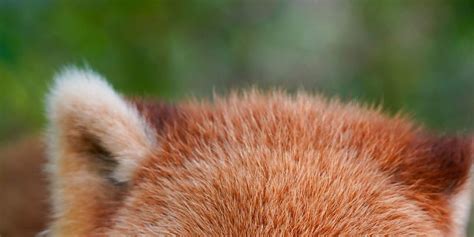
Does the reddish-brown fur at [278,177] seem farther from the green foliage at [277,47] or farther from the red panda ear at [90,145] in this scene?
the green foliage at [277,47]

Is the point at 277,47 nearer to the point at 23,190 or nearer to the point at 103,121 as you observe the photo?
the point at 23,190

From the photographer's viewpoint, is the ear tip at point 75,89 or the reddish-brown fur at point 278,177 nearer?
the reddish-brown fur at point 278,177

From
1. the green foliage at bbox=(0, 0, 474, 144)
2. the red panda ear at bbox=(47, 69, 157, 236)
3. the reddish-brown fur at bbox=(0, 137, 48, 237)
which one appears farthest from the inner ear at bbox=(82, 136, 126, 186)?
the green foliage at bbox=(0, 0, 474, 144)

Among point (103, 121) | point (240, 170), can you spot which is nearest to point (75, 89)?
point (103, 121)

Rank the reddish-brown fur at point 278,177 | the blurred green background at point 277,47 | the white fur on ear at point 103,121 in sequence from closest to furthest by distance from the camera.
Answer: the reddish-brown fur at point 278,177, the white fur on ear at point 103,121, the blurred green background at point 277,47

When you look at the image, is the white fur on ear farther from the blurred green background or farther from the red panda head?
the blurred green background

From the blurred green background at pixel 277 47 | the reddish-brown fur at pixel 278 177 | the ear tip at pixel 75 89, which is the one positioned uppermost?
the blurred green background at pixel 277 47

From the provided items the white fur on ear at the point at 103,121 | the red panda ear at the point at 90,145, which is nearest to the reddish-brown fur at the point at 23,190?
the red panda ear at the point at 90,145

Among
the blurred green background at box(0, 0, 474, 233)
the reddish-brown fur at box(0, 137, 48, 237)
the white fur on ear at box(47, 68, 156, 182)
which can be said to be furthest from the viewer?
the blurred green background at box(0, 0, 474, 233)
